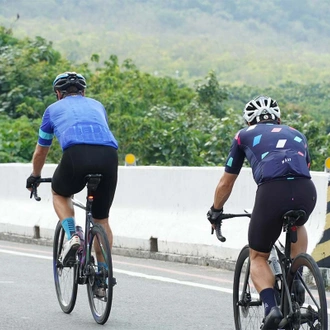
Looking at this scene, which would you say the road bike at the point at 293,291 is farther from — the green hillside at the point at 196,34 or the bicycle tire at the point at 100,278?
the green hillside at the point at 196,34

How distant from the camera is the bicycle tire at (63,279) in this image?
9453mm

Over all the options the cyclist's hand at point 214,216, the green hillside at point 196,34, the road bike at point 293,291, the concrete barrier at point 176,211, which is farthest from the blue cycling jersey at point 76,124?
the green hillside at point 196,34

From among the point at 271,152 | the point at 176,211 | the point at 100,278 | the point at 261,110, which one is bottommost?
the point at 100,278

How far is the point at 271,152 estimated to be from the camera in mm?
7410

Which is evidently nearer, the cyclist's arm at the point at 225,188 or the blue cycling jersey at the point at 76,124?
the cyclist's arm at the point at 225,188

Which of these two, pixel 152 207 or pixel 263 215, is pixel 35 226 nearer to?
pixel 152 207

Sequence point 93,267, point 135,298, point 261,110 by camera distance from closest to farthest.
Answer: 1. point 261,110
2. point 93,267
3. point 135,298

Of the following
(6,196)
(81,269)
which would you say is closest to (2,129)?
(6,196)

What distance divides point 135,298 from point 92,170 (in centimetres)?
170

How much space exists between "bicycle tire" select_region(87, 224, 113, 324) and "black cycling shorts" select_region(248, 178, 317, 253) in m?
1.63

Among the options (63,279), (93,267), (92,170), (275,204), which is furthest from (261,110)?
(63,279)

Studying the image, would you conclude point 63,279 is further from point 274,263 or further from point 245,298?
point 274,263

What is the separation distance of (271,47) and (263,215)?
5730 inches

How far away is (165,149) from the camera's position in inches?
1065
